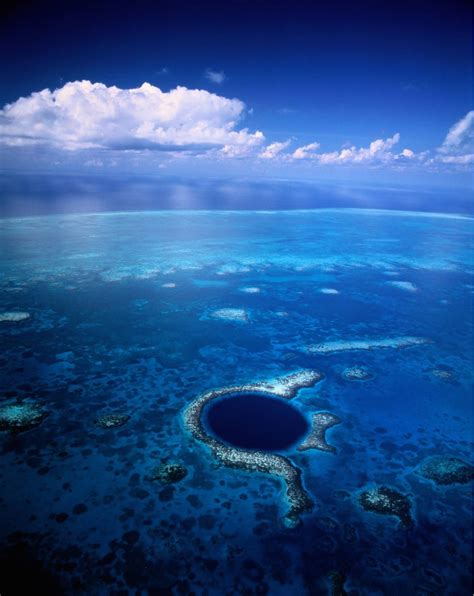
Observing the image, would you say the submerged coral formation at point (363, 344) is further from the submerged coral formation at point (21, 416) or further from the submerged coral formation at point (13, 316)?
the submerged coral formation at point (13, 316)

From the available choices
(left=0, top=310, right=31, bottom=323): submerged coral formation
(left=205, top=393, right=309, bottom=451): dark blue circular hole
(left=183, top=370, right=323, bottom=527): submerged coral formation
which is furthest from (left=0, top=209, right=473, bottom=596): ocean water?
(left=0, top=310, right=31, bottom=323): submerged coral formation

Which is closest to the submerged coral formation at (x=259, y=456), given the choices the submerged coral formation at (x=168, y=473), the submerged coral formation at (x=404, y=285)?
the submerged coral formation at (x=168, y=473)

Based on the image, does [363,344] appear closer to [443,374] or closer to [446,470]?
[443,374]

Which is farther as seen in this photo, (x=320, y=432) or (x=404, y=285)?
(x=404, y=285)

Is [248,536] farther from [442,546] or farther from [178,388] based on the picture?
[178,388]

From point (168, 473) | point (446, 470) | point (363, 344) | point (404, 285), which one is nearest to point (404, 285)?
point (404, 285)

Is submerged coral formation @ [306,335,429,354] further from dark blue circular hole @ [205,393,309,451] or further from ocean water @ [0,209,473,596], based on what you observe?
dark blue circular hole @ [205,393,309,451]

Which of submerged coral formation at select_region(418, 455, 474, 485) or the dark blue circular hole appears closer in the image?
submerged coral formation at select_region(418, 455, 474, 485)
